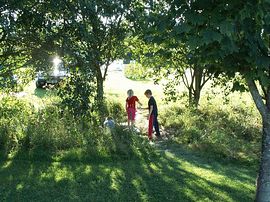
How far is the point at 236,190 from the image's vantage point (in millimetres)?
7098

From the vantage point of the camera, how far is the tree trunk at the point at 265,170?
557 cm

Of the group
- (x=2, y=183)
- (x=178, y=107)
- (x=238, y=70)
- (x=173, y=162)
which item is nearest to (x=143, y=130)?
(x=178, y=107)

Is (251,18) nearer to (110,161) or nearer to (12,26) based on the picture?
(12,26)

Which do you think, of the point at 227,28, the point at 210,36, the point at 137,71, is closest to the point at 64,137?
the point at 210,36

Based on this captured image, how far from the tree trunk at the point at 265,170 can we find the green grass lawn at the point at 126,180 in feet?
3.02

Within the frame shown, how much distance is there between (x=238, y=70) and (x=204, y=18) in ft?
3.44

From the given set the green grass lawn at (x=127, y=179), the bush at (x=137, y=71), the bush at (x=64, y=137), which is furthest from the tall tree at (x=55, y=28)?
the bush at (x=137, y=71)

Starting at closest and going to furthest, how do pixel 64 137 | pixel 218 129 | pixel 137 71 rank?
pixel 64 137 → pixel 218 129 → pixel 137 71

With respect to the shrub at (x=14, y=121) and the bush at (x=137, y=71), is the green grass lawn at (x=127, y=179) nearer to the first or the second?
the shrub at (x=14, y=121)

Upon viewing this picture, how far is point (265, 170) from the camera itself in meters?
5.69

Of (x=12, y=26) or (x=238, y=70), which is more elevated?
(x=12, y=26)

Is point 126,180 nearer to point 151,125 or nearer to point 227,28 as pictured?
point 227,28

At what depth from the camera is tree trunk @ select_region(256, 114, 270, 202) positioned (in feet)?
18.3

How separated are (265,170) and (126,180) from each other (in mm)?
2735
